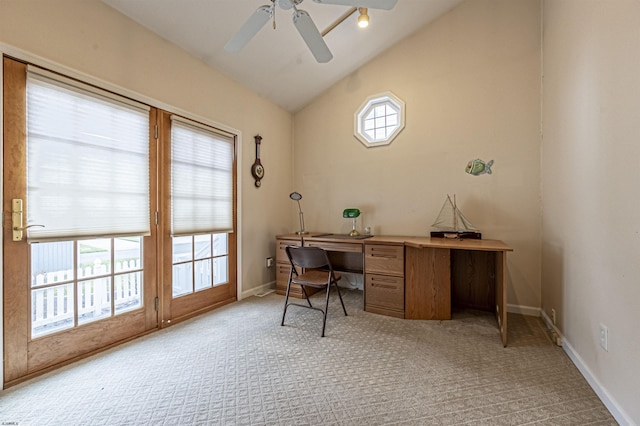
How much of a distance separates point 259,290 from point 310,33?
3.04 m

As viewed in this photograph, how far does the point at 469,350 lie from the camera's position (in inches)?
84.3

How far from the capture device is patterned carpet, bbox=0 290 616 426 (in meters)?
1.46

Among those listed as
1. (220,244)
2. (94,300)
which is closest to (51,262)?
(94,300)

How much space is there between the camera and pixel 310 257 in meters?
2.61

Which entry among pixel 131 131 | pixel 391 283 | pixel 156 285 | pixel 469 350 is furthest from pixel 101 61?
pixel 469 350

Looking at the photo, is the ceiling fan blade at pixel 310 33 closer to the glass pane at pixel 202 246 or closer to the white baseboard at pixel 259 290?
the glass pane at pixel 202 246

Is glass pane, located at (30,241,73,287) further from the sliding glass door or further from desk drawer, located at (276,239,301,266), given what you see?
desk drawer, located at (276,239,301,266)

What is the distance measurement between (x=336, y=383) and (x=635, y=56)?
2.39m

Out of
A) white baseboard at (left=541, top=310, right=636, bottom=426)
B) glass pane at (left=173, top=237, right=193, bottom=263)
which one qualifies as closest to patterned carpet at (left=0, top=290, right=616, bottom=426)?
white baseboard at (left=541, top=310, right=636, bottom=426)

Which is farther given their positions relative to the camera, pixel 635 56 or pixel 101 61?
pixel 101 61

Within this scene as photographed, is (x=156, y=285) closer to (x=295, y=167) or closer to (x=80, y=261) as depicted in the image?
(x=80, y=261)

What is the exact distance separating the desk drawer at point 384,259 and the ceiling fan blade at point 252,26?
2242 millimetres

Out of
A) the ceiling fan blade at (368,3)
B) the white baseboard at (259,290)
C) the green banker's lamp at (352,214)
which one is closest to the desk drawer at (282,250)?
the white baseboard at (259,290)

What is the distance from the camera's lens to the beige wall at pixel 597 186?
1.34 m
